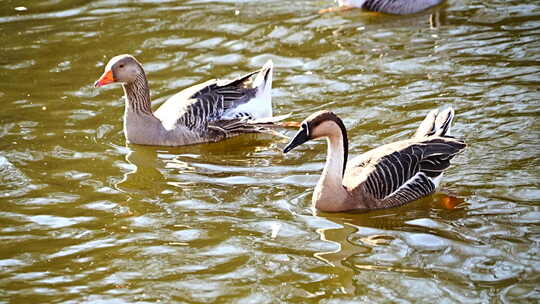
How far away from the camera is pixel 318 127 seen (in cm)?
805

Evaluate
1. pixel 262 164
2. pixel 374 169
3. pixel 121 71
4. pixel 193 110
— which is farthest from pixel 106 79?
pixel 374 169

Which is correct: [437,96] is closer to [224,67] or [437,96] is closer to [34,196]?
[224,67]

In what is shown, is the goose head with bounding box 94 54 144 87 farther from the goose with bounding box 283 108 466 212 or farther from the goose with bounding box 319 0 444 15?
the goose with bounding box 319 0 444 15

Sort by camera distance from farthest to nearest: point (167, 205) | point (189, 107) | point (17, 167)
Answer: point (189, 107), point (17, 167), point (167, 205)

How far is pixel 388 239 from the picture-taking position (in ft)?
24.8

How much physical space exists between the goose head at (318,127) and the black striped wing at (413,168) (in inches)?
21.9

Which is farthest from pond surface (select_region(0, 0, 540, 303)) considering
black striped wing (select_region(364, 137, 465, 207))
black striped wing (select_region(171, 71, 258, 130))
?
black striped wing (select_region(171, 71, 258, 130))

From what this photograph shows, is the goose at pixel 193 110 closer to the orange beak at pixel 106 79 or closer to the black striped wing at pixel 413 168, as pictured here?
the orange beak at pixel 106 79

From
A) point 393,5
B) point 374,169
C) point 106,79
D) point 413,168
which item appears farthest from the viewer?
point 393,5

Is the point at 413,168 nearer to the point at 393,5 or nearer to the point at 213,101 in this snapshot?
the point at 213,101

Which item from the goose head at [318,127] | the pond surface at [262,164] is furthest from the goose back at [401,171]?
the goose head at [318,127]

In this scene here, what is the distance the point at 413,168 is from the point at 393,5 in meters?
5.82

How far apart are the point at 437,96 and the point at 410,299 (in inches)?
178

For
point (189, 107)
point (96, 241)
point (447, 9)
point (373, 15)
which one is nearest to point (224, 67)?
point (189, 107)
